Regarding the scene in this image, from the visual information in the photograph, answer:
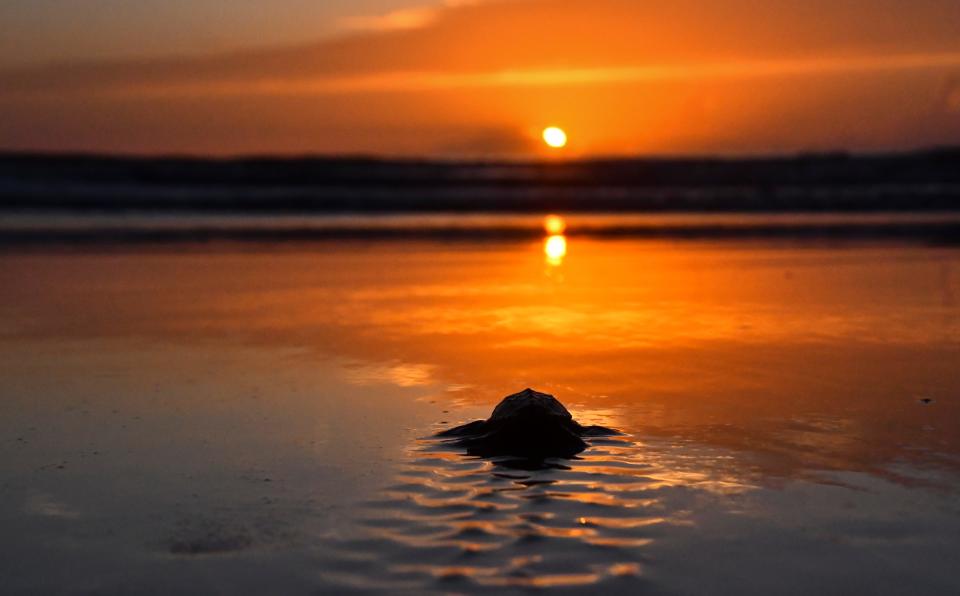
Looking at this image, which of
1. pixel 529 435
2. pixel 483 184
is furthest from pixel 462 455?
pixel 483 184

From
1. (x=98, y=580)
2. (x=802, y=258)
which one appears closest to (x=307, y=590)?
(x=98, y=580)

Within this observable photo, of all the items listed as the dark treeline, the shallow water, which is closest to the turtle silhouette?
the shallow water

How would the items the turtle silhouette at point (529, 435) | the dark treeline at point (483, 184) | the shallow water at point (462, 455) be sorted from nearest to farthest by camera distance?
the shallow water at point (462, 455), the turtle silhouette at point (529, 435), the dark treeline at point (483, 184)

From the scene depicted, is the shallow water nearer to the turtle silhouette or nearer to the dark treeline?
the turtle silhouette

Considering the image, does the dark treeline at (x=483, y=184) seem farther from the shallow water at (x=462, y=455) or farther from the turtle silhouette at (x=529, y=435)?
the turtle silhouette at (x=529, y=435)

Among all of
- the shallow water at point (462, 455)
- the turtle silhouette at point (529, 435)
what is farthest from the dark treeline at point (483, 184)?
the turtle silhouette at point (529, 435)
